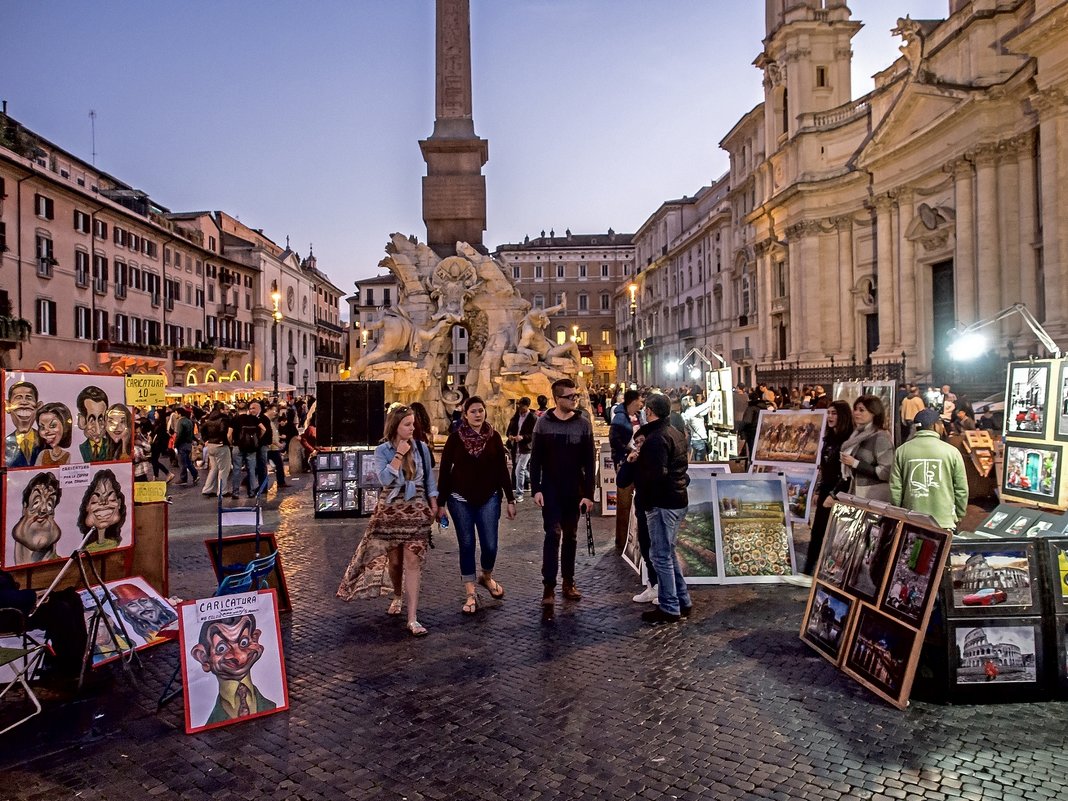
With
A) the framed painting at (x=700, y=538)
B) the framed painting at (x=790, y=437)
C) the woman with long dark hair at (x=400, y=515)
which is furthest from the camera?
the framed painting at (x=790, y=437)

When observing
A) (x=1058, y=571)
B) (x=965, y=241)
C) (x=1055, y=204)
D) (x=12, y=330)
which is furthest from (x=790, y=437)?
(x=12, y=330)

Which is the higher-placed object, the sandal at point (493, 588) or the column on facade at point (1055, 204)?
the column on facade at point (1055, 204)

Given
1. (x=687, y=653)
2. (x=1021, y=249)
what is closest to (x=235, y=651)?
(x=687, y=653)

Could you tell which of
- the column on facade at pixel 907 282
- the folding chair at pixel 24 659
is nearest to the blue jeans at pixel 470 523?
the folding chair at pixel 24 659

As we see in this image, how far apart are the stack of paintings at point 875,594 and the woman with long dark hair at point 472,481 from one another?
2.43 metres

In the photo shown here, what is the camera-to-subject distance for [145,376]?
7.35 metres

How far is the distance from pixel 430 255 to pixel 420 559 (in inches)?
511

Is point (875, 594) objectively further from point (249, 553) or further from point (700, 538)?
point (249, 553)

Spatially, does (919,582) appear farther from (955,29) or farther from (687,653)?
(955,29)

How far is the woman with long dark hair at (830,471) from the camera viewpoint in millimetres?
6730

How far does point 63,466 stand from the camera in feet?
17.4

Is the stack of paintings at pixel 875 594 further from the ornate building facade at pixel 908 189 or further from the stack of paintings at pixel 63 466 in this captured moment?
the ornate building facade at pixel 908 189

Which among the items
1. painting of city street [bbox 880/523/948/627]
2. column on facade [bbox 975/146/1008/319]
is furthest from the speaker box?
column on facade [bbox 975/146/1008/319]

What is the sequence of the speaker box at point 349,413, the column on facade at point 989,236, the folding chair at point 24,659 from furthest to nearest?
the column on facade at point 989,236 → the speaker box at point 349,413 → the folding chair at point 24,659
